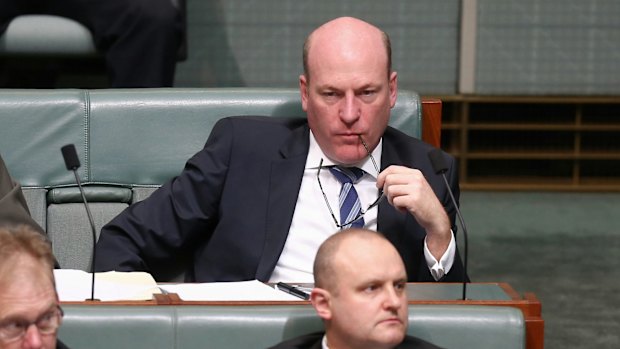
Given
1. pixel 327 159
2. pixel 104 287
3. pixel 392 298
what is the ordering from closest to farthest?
1. pixel 392 298
2. pixel 104 287
3. pixel 327 159

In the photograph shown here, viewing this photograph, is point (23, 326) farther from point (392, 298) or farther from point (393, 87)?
point (393, 87)

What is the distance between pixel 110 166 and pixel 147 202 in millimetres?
232

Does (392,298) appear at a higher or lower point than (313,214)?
higher

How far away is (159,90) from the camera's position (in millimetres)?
3166

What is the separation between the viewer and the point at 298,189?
287 cm

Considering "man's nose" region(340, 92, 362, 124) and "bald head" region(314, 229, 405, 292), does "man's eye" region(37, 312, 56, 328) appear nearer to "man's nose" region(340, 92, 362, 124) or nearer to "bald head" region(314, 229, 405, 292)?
"bald head" region(314, 229, 405, 292)

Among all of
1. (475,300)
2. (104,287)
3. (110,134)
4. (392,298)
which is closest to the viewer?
(392,298)

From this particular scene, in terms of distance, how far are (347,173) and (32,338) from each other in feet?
4.02

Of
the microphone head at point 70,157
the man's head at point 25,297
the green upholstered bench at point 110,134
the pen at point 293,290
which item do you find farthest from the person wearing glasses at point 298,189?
the man's head at point 25,297

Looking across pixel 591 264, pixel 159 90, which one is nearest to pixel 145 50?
pixel 159 90

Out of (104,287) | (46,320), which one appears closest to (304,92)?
(104,287)

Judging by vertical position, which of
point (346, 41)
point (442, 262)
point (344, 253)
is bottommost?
point (442, 262)

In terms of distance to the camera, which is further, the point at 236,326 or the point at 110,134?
the point at 110,134

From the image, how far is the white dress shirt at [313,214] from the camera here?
111 inches
